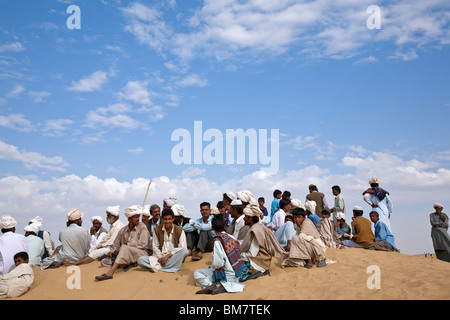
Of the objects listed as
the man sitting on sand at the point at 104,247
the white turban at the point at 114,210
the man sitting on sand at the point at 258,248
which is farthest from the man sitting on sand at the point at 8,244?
the man sitting on sand at the point at 258,248

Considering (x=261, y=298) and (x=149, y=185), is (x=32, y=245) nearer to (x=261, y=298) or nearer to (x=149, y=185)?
(x=149, y=185)

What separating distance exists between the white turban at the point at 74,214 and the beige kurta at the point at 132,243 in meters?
1.51

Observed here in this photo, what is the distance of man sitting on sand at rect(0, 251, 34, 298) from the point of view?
758cm

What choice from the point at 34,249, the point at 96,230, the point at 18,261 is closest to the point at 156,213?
the point at 96,230

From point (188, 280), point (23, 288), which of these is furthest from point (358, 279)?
point (23, 288)

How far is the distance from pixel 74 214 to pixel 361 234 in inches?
320

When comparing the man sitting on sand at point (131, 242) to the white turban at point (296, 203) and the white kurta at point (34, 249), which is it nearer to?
the white kurta at point (34, 249)

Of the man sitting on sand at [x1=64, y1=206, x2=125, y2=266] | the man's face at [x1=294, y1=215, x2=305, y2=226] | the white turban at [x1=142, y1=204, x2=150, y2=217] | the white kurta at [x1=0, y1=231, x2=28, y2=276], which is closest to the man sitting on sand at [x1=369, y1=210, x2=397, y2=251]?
the man's face at [x1=294, y1=215, x2=305, y2=226]

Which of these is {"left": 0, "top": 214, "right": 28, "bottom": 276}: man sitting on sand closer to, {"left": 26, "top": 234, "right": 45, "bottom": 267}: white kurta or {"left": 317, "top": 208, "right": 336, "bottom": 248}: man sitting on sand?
{"left": 26, "top": 234, "right": 45, "bottom": 267}: white kurta

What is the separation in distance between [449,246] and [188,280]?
362 inches

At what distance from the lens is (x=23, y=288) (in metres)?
7.77

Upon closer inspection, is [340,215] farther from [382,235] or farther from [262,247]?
[262,247]

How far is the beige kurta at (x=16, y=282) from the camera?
7578 millimetres

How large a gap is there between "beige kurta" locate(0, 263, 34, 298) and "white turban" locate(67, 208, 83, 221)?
177cm
